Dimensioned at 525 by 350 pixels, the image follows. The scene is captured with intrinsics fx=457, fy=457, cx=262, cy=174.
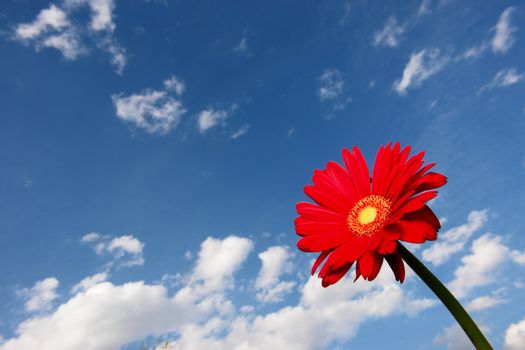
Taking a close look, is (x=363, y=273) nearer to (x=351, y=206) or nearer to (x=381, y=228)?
(x=381, y=228)

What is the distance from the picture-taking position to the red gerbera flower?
2.31 m

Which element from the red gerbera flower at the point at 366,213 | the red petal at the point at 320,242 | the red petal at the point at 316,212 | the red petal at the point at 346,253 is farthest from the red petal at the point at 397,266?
the red petal at the point at 316,212

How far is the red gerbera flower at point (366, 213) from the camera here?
2314mm

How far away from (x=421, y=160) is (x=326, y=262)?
2.52 feet

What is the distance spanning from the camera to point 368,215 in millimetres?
2730

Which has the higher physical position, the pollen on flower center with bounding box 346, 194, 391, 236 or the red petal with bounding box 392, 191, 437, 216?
the pollen on flower center with bounding box 346, 194, 391, 236

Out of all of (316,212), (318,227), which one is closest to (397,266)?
(318,227)

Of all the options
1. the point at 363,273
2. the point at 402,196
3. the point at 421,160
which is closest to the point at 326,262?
the point at 363,273

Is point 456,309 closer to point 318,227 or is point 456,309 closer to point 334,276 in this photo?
point 334,276

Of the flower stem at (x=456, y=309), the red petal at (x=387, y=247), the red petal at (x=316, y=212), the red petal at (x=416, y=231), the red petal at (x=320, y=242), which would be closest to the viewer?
the flower stem at (x=456, y=309)

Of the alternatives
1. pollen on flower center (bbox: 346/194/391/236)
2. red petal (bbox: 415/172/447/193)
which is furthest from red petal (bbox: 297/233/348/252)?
red petal (bbox: 415/172/447/193)

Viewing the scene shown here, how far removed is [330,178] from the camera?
3.06 meters

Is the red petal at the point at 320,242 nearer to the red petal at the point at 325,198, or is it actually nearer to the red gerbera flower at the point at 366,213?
the red gerbera flower at the point at 366,213

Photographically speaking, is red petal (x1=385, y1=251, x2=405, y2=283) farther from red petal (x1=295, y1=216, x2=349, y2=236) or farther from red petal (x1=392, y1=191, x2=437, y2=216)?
red petal (x1=295, y1=216, x2=349, y2=236)
